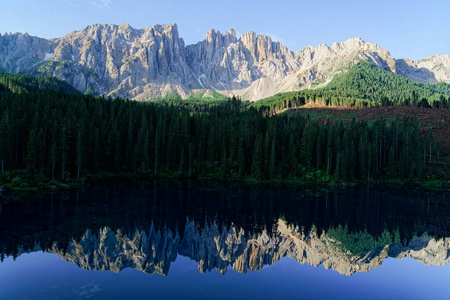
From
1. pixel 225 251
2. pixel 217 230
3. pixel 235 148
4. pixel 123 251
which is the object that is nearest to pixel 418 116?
pixel 235 148

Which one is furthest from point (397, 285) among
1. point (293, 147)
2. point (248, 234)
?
point (293, 147)

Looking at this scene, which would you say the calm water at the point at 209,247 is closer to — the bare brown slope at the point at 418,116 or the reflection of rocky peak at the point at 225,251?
the reflection of rocky peak at the point at 225,251

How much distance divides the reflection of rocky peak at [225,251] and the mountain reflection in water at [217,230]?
0.11 meters

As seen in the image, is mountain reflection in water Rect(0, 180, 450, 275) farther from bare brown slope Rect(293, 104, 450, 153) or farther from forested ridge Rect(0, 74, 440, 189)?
bare brown slope Rect(293, 104, 450, 153)

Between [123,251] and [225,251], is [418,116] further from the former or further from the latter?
[123,251]

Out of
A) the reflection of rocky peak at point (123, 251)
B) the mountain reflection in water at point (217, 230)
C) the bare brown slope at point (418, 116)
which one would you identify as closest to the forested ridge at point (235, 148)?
the bare brown slope at point (418, 116)

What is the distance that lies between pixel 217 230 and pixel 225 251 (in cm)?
719

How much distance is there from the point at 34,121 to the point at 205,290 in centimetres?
7342

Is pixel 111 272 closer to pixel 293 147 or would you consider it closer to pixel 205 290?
pixel 205 290

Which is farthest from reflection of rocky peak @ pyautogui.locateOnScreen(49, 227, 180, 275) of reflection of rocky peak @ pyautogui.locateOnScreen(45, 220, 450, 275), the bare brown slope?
the bare brown slope

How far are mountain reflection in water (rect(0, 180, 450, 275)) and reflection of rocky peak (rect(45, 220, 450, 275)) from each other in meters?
0.11

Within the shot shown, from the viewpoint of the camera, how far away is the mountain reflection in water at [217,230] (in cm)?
3297

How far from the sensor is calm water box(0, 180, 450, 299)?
26469mm

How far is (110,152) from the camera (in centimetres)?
10606
